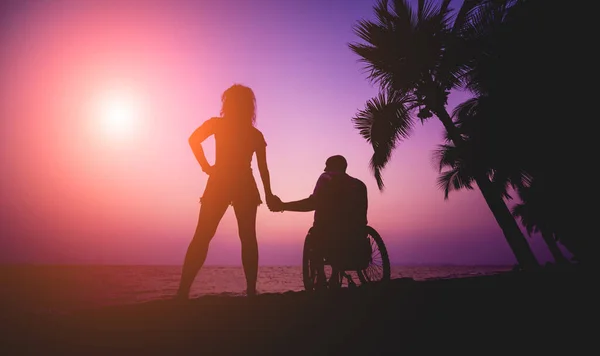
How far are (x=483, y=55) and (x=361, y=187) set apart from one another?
5.76 metres

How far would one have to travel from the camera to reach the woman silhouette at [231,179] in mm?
3965

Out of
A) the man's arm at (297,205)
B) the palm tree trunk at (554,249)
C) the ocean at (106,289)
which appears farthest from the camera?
the palm tree trunk at (554,249)

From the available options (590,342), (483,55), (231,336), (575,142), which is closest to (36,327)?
(231,336)

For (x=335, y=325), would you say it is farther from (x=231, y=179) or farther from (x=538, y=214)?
(x=538, y=214)

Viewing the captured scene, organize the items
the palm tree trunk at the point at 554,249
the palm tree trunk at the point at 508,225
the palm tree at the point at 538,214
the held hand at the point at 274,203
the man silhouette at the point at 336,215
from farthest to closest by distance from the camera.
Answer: the palm tree trunk at the point at 554,249 < the palm tree trunk at the point at 508,225 < the palm tree at the point at 538,214 < the held hand at the point at 274,203 < the man silhouette at the point at 336,215

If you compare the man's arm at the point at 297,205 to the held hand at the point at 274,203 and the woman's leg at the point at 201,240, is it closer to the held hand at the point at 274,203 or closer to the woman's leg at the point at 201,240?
the held hand at the point at 274,203

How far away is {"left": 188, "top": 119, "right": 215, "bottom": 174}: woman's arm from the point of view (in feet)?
13.8

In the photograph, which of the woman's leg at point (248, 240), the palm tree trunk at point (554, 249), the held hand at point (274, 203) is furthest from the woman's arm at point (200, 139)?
the palm tree trunk at point (554, 249)

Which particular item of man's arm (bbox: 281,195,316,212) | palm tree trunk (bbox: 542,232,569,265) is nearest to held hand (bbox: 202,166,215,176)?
man's arm (bbox: 281,195,316,212)

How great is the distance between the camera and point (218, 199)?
4023mm

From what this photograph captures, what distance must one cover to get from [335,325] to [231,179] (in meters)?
2.09

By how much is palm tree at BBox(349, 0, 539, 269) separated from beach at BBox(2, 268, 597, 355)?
663 cm

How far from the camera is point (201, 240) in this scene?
396 centimetres

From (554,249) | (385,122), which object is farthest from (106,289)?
(554,249)
